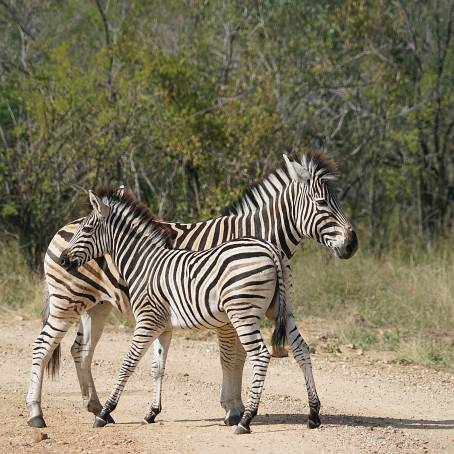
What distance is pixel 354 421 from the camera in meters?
7.60

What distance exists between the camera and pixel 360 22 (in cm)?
1683

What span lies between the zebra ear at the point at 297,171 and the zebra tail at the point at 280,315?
1049 mm

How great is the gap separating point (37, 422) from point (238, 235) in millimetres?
2200

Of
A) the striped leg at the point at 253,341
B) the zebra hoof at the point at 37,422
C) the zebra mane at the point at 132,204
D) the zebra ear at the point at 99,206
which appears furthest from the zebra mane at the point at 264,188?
the zebra hoof at the point at 37,422

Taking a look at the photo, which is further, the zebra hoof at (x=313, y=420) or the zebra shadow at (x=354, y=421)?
the zebra shadow at (x=354, y=421)

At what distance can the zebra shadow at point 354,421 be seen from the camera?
745cm

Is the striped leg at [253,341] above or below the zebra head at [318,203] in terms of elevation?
below

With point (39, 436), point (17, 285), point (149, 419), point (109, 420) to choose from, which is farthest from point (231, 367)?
point (17, 285)

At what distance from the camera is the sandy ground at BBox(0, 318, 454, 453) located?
679 centimetres

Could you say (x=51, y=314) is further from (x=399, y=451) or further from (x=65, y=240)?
(x=399, y=451)

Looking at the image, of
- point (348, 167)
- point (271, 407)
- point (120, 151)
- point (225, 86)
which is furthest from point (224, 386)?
point (348, 167)

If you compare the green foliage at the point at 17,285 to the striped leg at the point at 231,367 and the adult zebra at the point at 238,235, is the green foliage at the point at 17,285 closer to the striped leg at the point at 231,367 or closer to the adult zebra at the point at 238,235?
the adult zebra at the point at 238,235

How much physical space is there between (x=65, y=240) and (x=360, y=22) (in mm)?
10178

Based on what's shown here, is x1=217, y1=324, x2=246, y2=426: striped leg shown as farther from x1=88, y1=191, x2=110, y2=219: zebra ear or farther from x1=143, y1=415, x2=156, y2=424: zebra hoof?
x1=88, y1=191, x2=110, y2=219: zebra ear
